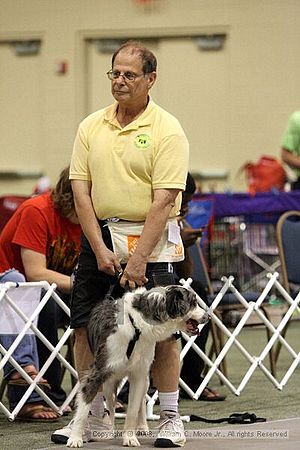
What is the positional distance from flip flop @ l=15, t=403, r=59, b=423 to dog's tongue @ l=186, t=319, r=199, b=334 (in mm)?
947

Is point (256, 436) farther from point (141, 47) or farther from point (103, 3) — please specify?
point (103, 3)

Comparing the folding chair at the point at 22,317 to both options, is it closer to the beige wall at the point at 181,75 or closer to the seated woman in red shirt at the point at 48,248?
the seated woman in red shirt at the point at 48,248

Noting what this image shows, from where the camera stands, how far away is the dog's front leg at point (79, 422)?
416cm

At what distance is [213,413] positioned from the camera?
5.07m

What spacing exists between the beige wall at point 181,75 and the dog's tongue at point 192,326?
23.9 feet

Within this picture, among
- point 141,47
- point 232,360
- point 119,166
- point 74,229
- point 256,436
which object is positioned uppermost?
point 141,47

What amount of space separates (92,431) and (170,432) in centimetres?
29

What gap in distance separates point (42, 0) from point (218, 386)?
7.11 metres

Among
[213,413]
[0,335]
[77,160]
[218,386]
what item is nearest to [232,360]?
[218,386]

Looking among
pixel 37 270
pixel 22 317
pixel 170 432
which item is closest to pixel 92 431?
pixel 170 432

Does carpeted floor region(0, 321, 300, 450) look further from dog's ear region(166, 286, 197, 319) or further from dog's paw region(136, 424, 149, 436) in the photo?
dog's ear region(166, 286, 197, 319)

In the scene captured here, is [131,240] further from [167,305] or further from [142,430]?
[142,430]

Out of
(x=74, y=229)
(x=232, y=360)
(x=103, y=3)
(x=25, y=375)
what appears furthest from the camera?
(x=103, y=3)

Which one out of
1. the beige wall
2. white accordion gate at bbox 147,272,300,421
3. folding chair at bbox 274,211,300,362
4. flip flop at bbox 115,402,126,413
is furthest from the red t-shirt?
the beige wall
